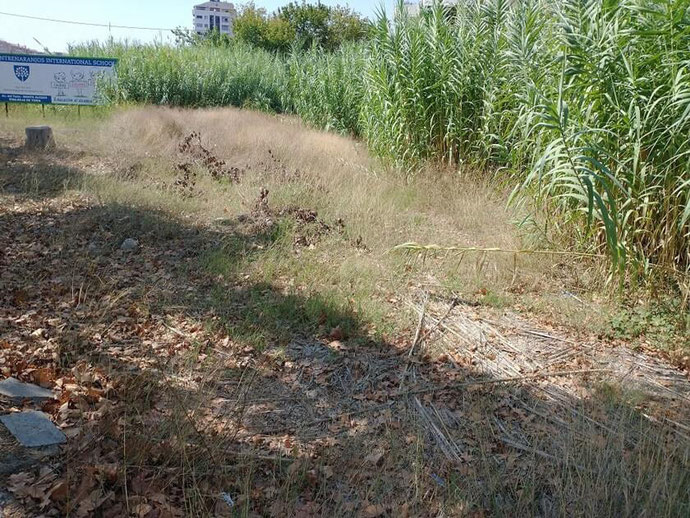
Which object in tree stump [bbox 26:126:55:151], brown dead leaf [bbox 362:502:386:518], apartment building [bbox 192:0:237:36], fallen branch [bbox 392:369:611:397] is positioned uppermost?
apartment building [bbox 192:0:237:36]

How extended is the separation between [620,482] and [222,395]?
2.25 metres

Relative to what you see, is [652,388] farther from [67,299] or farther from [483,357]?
→ [67,299]

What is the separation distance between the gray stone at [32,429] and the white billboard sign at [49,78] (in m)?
13.8

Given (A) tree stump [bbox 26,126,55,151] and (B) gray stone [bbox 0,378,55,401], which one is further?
(A) tree stump [bbox 26,126,55,151]

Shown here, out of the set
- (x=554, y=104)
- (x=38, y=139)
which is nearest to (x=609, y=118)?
(x=554, y=104)

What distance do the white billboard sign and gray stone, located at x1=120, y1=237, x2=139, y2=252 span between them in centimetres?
1069

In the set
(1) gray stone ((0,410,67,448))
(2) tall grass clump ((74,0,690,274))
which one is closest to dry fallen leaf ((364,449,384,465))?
(1) gray stone ((0,410,67,448))

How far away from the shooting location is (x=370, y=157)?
10.2 m

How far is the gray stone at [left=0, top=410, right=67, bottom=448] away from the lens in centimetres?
273

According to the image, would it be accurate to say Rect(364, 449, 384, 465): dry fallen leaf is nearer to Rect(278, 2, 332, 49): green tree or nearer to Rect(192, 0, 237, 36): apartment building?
Rect(278, 2, 332, 49): green tree

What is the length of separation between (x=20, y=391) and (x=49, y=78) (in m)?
13.6

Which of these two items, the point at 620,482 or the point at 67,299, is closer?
the point at 620,482

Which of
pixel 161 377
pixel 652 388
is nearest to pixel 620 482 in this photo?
pixel 652 388

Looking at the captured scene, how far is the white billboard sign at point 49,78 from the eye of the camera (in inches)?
558
